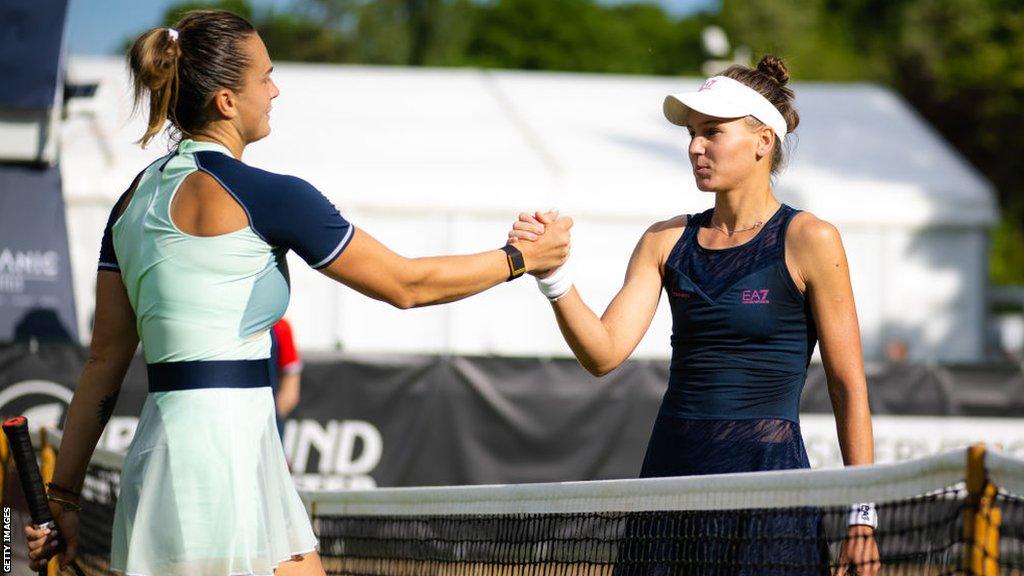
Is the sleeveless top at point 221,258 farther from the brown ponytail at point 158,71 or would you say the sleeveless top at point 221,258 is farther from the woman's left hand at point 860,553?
the woman's left hand at point 860,553

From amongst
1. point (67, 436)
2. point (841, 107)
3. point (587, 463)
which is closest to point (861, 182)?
point (841, 107)

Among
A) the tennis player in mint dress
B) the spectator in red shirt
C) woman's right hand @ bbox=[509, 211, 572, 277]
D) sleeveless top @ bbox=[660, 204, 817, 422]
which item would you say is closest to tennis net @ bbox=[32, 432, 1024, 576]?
sleeveless top @ bbox=[660, 204, 817, 422]

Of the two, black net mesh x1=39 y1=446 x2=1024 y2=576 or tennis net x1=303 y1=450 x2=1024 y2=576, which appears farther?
black net mesh x1=39 y1=446 x2=1024 y2=576

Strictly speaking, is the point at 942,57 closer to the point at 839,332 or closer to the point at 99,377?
the point at 839,332

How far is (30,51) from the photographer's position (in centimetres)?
1179

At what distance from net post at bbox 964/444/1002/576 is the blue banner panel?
10.3 meters

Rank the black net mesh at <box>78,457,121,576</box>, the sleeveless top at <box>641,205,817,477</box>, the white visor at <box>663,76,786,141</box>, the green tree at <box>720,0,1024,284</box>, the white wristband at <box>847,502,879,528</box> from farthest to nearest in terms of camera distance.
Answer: the green tree at <box>720,0,1024,284</box> < the black net mesh at <box>78,457,121,576</box> < the white visor at <box>663,76,786,141</box> < the sleeveless top at <box>641,205,817,477</box> < the white wristband at <box>847,502,879,528</box>

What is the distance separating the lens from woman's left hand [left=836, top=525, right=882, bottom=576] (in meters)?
3.47

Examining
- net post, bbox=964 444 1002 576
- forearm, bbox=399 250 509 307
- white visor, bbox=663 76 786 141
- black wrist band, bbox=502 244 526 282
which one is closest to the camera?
net post, bbox=964 444 1002 576

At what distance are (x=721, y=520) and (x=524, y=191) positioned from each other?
1251 centimetres

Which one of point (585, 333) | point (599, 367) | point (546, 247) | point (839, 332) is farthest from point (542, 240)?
point (839, 332)

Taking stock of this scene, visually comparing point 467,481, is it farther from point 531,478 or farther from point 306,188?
point 306,188

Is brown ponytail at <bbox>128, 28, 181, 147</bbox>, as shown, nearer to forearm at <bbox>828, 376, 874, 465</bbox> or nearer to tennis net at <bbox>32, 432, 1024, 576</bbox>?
tennis net at <bbox>32, 432, 1024, 576</bbox>

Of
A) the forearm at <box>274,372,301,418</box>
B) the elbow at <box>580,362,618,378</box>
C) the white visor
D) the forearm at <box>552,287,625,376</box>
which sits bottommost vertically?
the forearm at <box>274,372,301,418</box>
